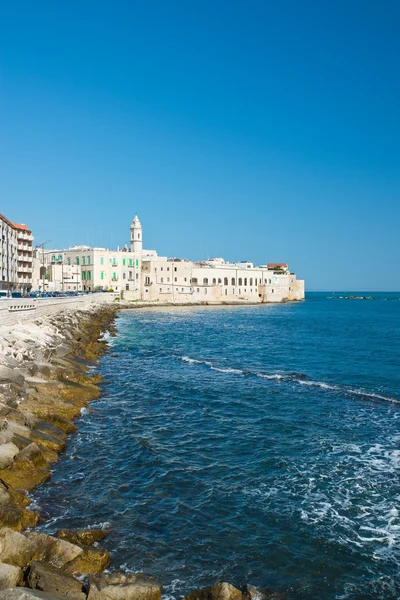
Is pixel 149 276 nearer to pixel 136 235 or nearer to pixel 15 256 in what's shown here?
pixel 136 235

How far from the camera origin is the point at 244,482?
12297 mm

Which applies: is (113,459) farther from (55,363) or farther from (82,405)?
(55,363)

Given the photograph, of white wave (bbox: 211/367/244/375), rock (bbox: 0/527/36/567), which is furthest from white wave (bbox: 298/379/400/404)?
rock (bbox: 0/527/36/567)

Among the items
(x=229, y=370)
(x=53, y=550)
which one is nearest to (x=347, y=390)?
(x=229, y=370)

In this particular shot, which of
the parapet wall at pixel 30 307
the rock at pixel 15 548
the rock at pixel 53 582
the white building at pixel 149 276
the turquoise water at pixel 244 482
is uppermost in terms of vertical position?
the white building at pixel 149 276

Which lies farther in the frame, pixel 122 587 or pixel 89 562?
pixel 89 562

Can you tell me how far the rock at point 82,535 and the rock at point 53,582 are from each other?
1489mm

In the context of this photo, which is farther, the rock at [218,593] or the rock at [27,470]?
the rock at [27,470]

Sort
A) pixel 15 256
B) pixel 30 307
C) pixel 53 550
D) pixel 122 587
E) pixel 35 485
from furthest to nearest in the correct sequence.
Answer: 1. pixel 15 256
2. pixel 30 307
3. pixel 35 485
4. pixel 53 550
5. pixel 122 587

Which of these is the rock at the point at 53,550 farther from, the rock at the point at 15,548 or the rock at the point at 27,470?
the rock at the point at 27,470

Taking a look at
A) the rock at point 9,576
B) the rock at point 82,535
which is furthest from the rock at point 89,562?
the rock at point 9,576

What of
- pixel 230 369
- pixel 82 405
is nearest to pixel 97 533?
pixel 82 405

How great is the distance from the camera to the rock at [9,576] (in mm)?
6945

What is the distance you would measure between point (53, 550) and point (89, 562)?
643 mm
